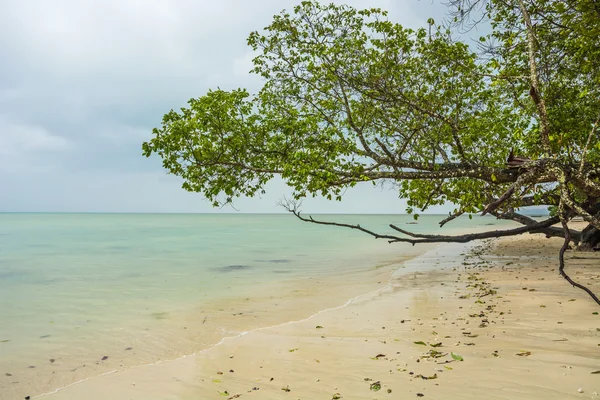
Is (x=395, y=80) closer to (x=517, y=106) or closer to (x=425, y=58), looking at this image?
(x=425, y=58)

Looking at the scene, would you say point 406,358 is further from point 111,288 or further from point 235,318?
point 111,288

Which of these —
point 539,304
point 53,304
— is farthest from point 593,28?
point 53,304

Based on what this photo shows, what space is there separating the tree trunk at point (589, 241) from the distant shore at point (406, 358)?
767 centimetres

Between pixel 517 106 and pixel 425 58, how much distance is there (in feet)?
9.92

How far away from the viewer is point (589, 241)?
16984 mm

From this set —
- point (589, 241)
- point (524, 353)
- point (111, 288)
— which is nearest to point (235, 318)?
point (524, 353)

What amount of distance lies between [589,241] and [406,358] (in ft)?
48.8

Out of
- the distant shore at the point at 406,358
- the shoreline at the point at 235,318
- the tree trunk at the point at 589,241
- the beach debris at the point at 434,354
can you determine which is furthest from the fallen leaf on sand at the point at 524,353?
the tree trunk at the point at 589,241

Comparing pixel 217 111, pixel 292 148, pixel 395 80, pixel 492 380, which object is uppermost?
pixel 395 80

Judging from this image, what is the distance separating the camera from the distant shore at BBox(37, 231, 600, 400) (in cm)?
510

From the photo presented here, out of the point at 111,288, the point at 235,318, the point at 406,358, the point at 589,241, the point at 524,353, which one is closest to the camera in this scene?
the point at 524,353

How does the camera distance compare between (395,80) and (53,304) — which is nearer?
(395,80)

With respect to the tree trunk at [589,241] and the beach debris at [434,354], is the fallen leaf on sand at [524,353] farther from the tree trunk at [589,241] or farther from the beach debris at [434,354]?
the tree trunk at [589,241]

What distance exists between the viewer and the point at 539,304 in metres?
Result: 8.98
